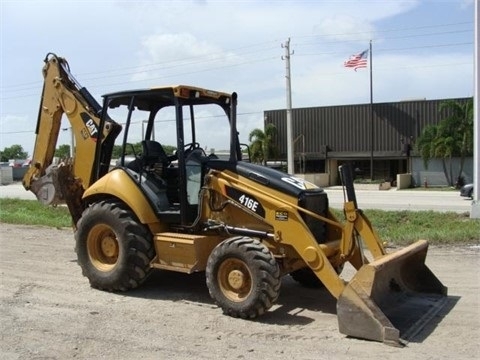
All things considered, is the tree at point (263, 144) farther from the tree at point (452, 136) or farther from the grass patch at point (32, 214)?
the grass patch at point (32, 214)

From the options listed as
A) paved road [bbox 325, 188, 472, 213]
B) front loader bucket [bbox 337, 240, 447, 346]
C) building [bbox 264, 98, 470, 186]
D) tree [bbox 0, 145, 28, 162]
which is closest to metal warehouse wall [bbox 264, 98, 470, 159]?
building [bbox 264, 98, 470, 186]

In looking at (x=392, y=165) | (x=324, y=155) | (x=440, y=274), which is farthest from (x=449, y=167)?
(x=440, y=274)

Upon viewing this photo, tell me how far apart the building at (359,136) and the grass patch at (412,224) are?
25009 millimetres

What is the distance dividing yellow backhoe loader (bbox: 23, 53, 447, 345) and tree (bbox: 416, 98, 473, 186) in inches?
1343

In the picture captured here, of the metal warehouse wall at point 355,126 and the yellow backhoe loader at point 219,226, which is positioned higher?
the metal warehouse wall at point 355,126

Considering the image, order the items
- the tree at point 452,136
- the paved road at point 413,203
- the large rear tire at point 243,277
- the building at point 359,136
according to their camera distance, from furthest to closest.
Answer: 1. the building at point 359,136
2. the tree at point 452,136
3. the paved road at point 413,203
4. the large rear tire at point 243,277

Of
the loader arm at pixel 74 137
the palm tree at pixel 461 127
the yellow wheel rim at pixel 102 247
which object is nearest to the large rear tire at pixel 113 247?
the yellow wheel rim at pixel 102 247

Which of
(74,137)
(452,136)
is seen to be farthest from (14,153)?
(74,137)

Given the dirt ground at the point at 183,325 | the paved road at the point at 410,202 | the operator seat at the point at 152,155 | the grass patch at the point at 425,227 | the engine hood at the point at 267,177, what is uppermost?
the operator seat at the point at 152,155

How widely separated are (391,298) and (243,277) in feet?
5.50

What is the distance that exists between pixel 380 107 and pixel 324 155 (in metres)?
5.66

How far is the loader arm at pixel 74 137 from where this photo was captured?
28.4 feet

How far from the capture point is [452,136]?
39.7 metres

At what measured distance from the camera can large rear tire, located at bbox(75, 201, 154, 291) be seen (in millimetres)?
7496
